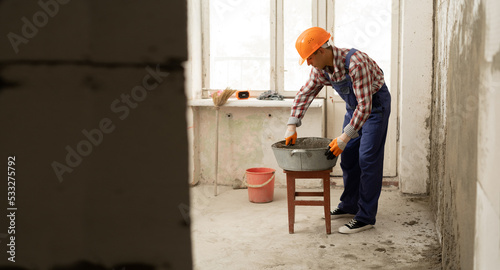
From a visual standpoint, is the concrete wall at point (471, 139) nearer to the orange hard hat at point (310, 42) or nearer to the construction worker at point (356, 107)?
the construction worker at point (356, 107)

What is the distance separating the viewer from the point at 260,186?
5.09 meters

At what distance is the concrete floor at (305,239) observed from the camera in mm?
3523

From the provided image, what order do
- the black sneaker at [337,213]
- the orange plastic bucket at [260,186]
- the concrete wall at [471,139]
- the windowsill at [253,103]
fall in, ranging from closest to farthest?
the concrete wall at [471,139] → the black sneaker at [337,213] → the orange plastic bucket at [260,186] → the windowsill at [253,103]

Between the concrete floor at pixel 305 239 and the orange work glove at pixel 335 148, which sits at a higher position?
the orange work glove at pixel 335 148

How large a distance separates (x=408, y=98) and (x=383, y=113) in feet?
3.92

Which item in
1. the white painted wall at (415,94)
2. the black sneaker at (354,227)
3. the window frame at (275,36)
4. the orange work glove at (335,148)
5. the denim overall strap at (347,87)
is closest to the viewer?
the orange work glove at (335,148)

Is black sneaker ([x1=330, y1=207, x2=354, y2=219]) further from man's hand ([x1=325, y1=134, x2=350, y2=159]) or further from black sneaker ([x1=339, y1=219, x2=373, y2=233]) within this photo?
man's hand ([x1=325, y1=134, x2=350, y2=159])

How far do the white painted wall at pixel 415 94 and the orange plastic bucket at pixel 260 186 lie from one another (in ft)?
4.75

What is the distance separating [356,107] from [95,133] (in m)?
3.37

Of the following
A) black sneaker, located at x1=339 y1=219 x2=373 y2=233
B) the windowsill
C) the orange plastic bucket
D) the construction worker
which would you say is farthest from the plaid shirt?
the orange plastic bucket

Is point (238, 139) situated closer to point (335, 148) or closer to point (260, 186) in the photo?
point (260, 186)

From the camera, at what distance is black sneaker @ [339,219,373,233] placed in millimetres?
4129

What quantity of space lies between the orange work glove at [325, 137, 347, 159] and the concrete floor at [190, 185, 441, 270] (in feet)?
2.41

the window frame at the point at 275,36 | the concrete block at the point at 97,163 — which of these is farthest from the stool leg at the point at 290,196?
the concrete block at the point at 97,163
